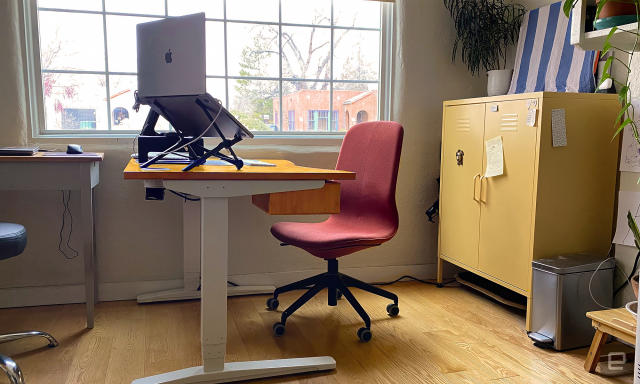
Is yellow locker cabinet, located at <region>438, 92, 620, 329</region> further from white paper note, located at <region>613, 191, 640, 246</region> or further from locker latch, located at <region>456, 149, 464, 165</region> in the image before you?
locker latch, located at <region>456, 149, 464, 165</region>

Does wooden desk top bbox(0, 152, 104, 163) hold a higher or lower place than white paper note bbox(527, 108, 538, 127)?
lower

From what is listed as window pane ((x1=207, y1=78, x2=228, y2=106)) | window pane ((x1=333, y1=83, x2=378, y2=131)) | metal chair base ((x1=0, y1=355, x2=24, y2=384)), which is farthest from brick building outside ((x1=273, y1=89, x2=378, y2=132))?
metal chair base ((x1=0, y1=355, x2=24, y2=384))

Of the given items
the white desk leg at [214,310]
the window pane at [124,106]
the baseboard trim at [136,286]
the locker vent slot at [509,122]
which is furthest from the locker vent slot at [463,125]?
the window pane at [124,106]

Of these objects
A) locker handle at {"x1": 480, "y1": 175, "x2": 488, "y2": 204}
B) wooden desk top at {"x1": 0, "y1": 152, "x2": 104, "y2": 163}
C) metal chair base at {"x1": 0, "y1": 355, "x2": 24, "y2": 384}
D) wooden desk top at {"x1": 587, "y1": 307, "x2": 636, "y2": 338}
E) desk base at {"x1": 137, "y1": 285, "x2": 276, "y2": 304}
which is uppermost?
wooden desk top at {"x1": 0, "y1": 152, "x2": 104, "y2": 163}

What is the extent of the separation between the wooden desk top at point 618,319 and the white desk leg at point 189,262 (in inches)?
79.8

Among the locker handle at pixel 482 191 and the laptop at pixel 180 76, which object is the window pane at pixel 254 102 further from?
the locker handle at pixel 482 191

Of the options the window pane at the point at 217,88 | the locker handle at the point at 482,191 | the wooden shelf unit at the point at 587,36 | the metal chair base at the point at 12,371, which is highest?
the wooden shelf unit at the point at 587,36

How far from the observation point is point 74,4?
9.58 ft

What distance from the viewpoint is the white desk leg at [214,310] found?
1820 millimetres

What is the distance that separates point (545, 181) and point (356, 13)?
165 centimetres

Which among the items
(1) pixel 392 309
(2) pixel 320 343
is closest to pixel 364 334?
(2) pixel 320 343

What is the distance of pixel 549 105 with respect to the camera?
2371 millimetres

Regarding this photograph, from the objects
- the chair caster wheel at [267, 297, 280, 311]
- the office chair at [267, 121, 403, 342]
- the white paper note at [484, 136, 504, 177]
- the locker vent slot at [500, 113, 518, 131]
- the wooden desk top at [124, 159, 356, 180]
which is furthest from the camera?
the chair caster wheel at [267, 297, 280, 311]

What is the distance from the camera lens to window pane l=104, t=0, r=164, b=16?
296 centimetres
